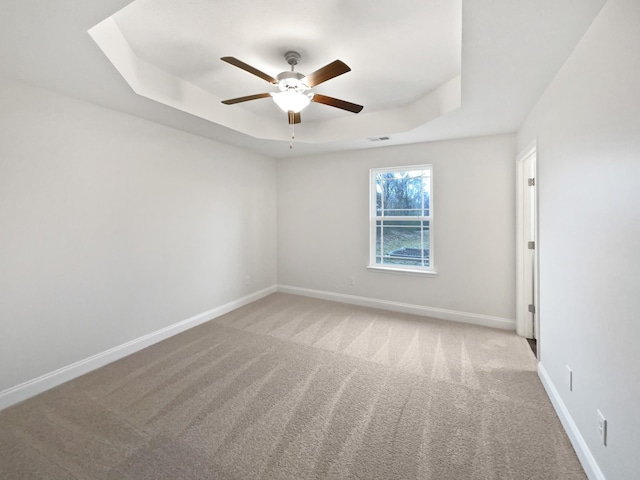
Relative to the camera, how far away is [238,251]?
4.38 m

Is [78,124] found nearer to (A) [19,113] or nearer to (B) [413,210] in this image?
(A) [19,113]

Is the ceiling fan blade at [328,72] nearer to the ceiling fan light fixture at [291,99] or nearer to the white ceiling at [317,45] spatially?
the ceiling fan light fixture at [291,99]

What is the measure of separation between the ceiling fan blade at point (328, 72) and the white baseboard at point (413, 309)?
3.21 m

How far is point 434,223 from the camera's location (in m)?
3.95

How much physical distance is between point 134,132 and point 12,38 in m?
1.27

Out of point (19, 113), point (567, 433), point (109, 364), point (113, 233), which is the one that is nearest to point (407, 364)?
point (567, 433)

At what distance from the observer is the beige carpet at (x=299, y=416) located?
63.1 inches

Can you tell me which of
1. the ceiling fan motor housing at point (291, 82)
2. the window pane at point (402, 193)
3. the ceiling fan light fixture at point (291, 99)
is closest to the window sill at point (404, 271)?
the window pane at point (402, 193)

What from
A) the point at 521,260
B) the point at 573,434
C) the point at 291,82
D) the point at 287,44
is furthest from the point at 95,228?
the point at 521,260

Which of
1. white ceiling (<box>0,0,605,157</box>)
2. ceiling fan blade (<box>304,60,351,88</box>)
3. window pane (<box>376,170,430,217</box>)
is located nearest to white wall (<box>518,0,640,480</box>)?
white ceiling (<box>0,0,605,157</box>)

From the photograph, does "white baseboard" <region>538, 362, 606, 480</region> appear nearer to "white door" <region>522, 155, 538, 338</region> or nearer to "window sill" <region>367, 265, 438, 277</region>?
"white door" <region>522, 155, 538, 338</region>

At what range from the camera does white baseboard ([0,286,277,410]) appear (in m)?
2.17

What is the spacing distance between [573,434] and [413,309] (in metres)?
2.38

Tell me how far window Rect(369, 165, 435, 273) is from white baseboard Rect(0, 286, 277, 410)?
8.35ft
